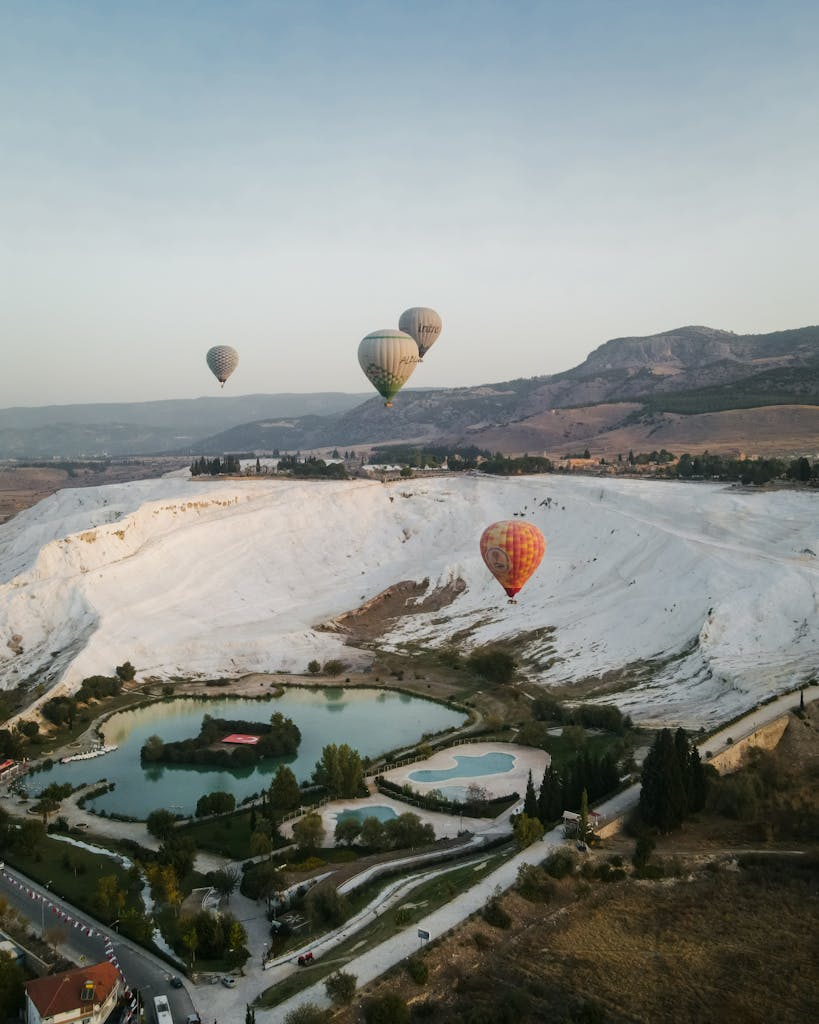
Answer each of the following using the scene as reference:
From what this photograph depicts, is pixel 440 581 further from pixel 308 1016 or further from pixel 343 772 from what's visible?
pixel 308 1016

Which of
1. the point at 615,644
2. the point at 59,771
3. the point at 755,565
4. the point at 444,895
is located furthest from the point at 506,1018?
A: the point at 755,565

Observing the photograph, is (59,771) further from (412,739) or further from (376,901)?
(376,901)

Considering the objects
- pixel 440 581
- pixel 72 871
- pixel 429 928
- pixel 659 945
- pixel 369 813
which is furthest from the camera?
pixel 440 581

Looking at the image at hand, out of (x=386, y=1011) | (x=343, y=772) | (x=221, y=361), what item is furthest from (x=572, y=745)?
(x=221, y=361)

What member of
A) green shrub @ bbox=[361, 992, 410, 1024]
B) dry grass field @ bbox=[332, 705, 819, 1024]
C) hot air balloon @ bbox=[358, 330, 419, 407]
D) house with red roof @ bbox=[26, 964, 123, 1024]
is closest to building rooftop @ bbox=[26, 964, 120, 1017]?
house with red roof @ bbox=[26, 964, 123, 1024]

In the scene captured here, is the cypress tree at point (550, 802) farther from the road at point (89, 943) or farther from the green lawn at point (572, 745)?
the road at point (89, 943)

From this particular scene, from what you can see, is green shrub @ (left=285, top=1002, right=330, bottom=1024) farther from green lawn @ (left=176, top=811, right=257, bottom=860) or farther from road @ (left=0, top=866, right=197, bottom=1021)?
green lawn @ (left=176, top=811, right=257, bottom=860)
